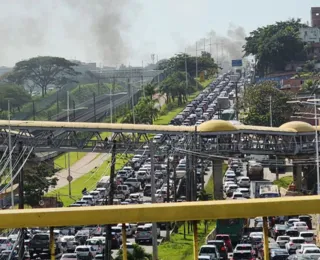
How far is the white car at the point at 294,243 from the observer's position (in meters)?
19.2

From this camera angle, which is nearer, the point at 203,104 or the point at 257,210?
the point at 257,210

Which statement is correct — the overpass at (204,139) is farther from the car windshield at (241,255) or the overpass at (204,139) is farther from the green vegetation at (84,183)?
the car windshield at (241,255)

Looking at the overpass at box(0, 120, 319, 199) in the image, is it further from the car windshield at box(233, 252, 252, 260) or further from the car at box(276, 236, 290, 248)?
the car windshield at box(233, 252, 252, 260)

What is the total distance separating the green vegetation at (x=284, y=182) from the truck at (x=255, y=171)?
1.15 metres

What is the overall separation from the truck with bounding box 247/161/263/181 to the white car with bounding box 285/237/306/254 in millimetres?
16432

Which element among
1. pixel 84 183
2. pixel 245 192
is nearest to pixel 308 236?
pixel 245 192

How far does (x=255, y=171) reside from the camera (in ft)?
122

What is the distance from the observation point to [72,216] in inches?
167

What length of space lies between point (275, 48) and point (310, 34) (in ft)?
37.2

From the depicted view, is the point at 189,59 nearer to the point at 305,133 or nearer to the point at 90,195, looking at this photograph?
the point at 305,133

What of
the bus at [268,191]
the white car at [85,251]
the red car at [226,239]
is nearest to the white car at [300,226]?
the red car at [226,239]

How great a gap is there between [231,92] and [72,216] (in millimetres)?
73912

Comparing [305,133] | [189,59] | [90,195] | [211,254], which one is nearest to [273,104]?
[305,133]

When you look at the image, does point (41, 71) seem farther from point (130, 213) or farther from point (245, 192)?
point (130, 213)
